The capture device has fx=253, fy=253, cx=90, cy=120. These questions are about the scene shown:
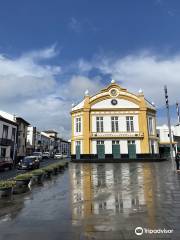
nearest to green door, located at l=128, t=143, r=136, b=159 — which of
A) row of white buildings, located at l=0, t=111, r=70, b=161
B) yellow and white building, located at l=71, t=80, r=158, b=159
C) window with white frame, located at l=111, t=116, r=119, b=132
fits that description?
yellow and white building, located at l=71, t=80, r=158, b=159

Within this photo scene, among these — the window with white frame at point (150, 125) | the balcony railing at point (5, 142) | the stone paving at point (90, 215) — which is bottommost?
the stone paving at point (90, 215)

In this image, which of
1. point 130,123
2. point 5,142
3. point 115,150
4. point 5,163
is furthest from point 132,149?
point 5,163

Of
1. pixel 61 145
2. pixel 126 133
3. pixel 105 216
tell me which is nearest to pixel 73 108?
pixel 126 133

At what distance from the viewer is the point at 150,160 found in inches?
1687

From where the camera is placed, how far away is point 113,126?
4678cm

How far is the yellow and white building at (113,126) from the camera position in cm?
4594

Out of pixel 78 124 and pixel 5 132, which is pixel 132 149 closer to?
pixel 78 124

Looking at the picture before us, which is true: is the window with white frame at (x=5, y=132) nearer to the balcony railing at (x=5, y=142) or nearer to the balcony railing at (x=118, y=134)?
the balcony railing at (x=5, y=142)

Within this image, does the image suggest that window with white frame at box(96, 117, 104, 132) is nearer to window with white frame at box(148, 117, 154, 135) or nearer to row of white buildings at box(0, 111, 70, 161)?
window with white frame at box(148, 117, 154, 135)

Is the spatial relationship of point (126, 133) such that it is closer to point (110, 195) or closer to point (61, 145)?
point (110, 195)

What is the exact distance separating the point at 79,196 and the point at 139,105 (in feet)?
121

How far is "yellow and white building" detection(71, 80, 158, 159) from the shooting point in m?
45.9

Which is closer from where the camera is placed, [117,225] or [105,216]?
[117,225]

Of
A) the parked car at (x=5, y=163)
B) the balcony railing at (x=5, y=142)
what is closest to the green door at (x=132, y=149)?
the parked car at (x=5, y=163)
